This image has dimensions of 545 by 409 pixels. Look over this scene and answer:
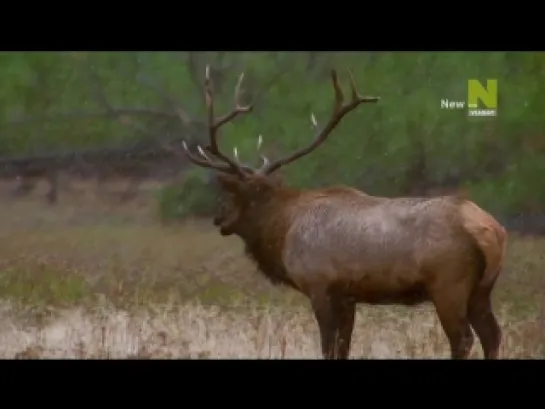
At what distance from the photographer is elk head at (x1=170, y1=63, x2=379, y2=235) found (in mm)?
5430

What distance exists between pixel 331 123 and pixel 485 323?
1.21m

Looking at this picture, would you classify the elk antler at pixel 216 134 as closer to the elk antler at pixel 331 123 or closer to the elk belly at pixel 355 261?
the elk antler at pixel 331 123

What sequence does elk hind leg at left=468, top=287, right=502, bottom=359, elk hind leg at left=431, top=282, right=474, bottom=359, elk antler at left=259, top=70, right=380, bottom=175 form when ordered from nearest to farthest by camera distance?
elk hind leg at left=431, top=282, right=474, bottom=359 < elk hind leg at left=468, top=287, right=502, bottom=359 < elk antler at left=259, top=70, right=380, bottom=175

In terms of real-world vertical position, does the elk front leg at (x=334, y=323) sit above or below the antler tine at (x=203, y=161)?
below

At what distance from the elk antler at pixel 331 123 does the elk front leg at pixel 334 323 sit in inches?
26.5

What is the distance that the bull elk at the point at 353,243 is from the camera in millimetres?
5160

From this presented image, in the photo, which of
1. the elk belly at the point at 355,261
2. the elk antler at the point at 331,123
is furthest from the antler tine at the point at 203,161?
the elk belly at the point at 355,261

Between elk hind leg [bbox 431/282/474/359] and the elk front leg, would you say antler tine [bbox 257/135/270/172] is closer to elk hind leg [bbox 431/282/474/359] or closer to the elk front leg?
the elk front leg

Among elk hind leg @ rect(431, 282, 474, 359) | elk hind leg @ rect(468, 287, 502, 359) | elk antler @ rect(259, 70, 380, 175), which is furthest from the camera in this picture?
elk antler @ rect(259, 70, 380, 175)

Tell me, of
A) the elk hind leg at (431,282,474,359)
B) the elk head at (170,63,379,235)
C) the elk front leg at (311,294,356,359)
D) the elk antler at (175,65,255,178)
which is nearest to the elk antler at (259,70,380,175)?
the elk head at (170,63,379,235)

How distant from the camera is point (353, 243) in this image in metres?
5.27

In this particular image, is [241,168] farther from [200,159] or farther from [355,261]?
[355,261]

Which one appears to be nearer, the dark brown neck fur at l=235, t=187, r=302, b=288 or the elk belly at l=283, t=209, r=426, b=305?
the elk belly at l=283, t=209, r=426, b=305

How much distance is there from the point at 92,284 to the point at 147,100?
95 cm
